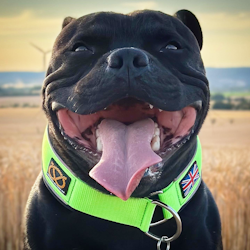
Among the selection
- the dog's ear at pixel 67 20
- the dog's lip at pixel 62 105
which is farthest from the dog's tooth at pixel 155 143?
the dog's ear at pixel 67 20

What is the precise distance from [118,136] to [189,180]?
28.0 inches

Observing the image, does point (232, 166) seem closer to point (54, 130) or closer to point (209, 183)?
point (209, 183)

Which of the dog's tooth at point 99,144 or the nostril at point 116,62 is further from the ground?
the nostril at point 116,62

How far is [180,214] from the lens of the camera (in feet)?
11.3

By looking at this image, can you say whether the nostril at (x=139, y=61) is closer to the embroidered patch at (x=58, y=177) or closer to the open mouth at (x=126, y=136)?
the open mouth at (x=126, y=136)

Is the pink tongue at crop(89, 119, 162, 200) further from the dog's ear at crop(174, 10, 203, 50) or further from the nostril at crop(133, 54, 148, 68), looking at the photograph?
the dog's ear at crop(174, 10, 203, 50)

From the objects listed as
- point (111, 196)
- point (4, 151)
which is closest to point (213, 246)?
point (111, 196)

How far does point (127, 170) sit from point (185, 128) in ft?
1.72

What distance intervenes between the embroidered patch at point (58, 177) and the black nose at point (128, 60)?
0.91 meters

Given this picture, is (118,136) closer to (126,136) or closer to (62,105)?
(126,136)

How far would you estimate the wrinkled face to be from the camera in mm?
2938

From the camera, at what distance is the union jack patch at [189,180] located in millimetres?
3406

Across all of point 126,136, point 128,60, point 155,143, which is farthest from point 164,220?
point 128,60

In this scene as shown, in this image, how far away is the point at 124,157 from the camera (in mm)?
3027
